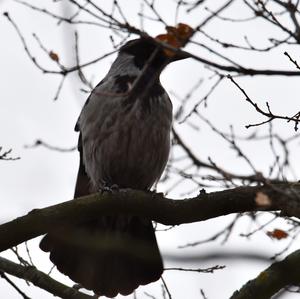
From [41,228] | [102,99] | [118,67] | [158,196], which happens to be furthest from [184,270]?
[118,67]

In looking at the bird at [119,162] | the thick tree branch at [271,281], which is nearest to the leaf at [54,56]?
the bird at [119,162]

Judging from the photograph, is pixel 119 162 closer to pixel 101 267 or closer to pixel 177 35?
pixel 101 267

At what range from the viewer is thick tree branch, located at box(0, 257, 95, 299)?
17.6 feet

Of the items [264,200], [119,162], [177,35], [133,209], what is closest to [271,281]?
[264,200]

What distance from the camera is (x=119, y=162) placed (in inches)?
258

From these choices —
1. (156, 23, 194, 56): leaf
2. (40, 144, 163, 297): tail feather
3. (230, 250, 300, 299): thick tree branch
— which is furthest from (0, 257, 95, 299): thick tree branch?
(156, 23, 194, 56): leaf

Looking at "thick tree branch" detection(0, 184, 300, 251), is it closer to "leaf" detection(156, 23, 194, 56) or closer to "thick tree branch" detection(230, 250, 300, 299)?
"thick tree branch" detection(230, 250, 300, 299)

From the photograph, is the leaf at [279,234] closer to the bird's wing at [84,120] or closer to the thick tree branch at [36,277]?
the thick tree branch at [36,277]

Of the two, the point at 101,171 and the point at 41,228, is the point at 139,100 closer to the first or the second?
the point at 101,171

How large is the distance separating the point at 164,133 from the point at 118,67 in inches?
38.4

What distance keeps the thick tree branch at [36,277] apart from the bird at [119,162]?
0.40 meters

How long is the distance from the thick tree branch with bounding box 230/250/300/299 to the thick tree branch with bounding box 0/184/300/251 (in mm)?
363

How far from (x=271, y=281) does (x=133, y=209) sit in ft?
3.80

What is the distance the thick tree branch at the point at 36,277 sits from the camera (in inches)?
211
